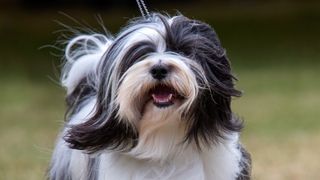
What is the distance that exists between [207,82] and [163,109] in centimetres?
23

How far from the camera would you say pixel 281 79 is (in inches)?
455

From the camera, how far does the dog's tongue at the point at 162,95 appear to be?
3605 mm

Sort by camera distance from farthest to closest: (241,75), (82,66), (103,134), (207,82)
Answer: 1. (241,75)
2. (82,66)
3. (103,134)
4. (207,82)

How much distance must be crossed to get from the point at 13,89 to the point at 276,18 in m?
7.57

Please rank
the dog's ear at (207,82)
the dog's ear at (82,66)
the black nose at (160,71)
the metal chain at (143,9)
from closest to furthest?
the black nose at (160,71) → the dog's ear at (207,82) → the metal chain at (143,9) → the dog's ear at (82,66)

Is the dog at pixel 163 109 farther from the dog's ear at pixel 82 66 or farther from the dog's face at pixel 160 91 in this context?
the dog's ear at pixel 82 66

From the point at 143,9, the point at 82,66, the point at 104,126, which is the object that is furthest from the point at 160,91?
the point at 82,66

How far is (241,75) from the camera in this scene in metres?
12.1

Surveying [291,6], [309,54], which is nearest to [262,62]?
[309,54]

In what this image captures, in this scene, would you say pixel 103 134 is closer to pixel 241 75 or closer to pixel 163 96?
pixel 163 96

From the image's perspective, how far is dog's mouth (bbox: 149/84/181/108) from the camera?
11.8 ft

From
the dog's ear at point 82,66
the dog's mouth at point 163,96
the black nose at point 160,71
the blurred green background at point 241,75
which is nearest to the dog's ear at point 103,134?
the dog's mouth at point 163,96

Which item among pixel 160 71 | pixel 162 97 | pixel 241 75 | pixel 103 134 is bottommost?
pixel 241 75

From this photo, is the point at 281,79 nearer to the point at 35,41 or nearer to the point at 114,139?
the point at 35,41
